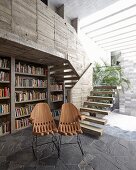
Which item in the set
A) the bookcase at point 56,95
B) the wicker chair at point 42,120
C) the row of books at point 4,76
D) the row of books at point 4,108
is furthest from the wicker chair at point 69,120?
the bookcase at point 56,95

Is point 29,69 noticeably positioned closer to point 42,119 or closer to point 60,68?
point 60,68

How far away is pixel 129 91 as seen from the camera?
6375 mm

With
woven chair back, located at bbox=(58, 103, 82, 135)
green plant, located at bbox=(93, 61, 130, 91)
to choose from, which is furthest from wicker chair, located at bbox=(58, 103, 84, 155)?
green plant, located at bbox=(93, 61, 130, 91)

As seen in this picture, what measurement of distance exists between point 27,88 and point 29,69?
61cm

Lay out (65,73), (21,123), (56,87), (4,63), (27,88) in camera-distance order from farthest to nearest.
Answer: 1. (56,87)
2. (65,73)
3. (27,88)
4. (21,123)
5. (4,63)

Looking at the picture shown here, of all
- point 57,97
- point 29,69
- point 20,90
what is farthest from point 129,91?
point 20,90

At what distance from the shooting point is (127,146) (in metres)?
2.79

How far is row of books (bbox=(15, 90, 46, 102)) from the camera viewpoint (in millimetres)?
3664

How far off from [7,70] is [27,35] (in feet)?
4.26

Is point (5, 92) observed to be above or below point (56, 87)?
below

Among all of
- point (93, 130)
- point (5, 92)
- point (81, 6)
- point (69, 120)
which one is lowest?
point (93, 130)

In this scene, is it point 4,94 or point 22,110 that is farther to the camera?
point 22,110

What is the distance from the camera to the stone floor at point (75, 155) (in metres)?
2.07

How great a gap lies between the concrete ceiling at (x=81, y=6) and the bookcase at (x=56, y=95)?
236 cm
